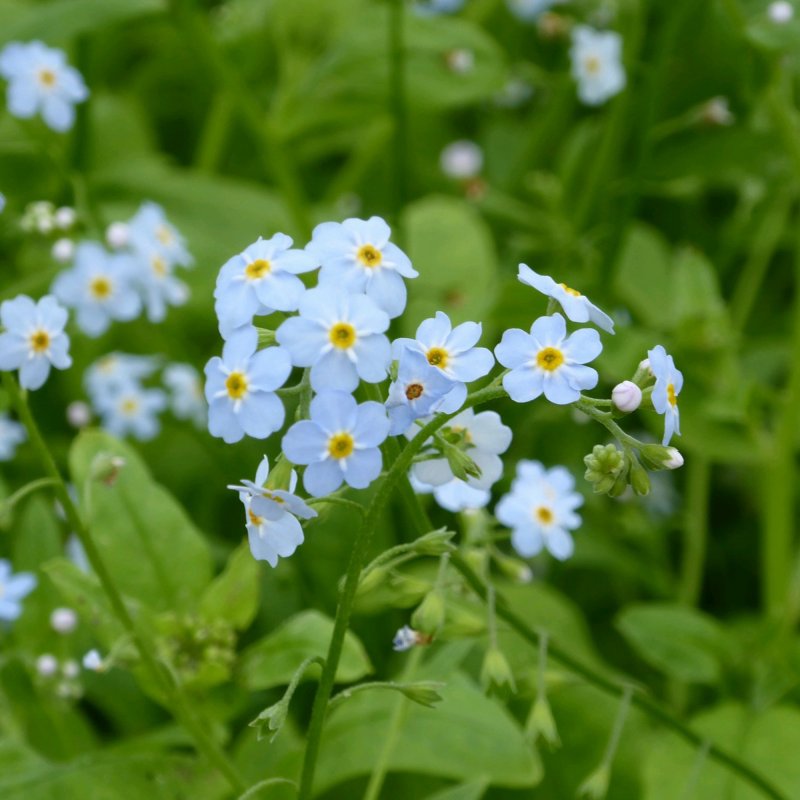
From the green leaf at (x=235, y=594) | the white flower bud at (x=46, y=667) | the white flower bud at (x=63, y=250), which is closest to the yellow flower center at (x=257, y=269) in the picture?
the green leaf at (x=235, y=594)

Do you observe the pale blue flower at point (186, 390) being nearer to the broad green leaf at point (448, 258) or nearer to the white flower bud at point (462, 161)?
the broad green leaf at point (448, 258)

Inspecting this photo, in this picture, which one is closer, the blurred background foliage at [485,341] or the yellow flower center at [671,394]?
the yellow flower center at [671,394]

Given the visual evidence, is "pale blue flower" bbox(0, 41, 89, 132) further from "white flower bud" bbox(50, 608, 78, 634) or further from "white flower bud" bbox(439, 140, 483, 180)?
"white flower bud" bbox(439, 140, 483, 180)

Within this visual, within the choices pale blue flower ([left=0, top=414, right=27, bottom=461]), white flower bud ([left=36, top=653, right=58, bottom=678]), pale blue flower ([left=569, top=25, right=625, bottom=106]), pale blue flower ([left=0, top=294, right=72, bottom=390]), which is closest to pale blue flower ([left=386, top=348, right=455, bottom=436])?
pale blue flower ([left=0, top=294, right=72, bottom=390])

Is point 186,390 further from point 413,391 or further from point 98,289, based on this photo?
point 413,391

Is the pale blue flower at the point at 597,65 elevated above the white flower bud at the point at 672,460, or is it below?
below

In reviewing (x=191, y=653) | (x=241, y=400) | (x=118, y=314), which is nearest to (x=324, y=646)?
(x=191, y=653)

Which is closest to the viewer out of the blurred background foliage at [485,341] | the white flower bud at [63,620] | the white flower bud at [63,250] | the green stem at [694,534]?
the blurred background foliage at [485,341]

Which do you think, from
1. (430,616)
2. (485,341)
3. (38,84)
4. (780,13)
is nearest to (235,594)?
(430,616)
